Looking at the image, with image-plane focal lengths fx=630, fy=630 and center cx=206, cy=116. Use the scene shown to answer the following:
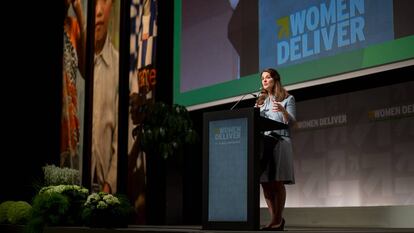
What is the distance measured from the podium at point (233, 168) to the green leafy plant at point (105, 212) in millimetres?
1500

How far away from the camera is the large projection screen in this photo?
198 inches

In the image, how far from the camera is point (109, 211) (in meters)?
5.27

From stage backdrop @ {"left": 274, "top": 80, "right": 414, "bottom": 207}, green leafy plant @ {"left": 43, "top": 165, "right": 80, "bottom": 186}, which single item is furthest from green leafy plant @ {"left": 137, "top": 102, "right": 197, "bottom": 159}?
green leafy plant @ {"left": 43, "top": 165, "right": 80, "bottom": 186}

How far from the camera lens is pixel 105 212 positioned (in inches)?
208

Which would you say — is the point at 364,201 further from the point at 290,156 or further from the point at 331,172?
the point at 290,156

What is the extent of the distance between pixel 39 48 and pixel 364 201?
21.5 ft

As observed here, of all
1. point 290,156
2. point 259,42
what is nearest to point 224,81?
point 259,42

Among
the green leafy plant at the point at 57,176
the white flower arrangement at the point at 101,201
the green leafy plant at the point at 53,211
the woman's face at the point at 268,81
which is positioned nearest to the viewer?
the woman's face at the point at 268,81

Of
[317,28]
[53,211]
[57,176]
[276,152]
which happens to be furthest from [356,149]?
[57,176]

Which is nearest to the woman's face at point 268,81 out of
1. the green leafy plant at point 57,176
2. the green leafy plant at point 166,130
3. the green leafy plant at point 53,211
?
the green leafy plant at point 53,211

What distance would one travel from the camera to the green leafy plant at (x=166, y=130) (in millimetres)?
6648

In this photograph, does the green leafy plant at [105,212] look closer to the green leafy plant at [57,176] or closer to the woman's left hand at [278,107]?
the green leafy plant at [57,176]

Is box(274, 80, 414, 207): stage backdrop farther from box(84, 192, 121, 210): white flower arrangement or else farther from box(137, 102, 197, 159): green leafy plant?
box(84, 192, 121, 210): white flower arrangement

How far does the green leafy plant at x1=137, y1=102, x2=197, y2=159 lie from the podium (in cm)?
263
